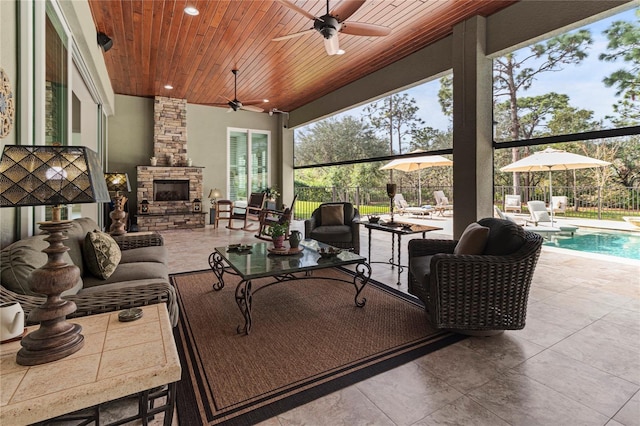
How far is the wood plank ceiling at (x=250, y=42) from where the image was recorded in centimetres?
393

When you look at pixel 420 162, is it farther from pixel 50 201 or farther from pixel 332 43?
pixel 50 201

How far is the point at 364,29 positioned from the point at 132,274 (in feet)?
11.1

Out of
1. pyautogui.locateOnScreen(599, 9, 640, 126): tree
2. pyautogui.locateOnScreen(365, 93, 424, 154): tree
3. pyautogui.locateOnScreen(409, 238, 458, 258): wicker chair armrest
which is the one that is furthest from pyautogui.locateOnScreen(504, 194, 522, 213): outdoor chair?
pyautogui.locateOnScreen(409, 238, 458, 258): wicker chair armrest

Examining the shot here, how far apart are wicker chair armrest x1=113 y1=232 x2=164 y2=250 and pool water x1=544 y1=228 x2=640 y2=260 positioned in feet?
21.2

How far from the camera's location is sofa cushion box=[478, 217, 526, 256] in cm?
235

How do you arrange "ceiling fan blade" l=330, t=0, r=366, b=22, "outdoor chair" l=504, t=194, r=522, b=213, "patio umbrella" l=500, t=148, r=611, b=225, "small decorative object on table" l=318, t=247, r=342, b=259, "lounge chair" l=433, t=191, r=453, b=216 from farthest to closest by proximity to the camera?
"lounge chair" l=433, t=191, r=453, b=216, "outdoor chair" l=504, t=194, r=522, b=213, "patio umbrella" l=500, t=148, r=611, b=225, "ceiling fan blade" l=330, t=0, r=366, b=22, "small decorative object on table" l=318, t=247, r=342, b=259

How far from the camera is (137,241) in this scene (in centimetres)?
342

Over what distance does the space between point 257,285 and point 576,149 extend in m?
4.75

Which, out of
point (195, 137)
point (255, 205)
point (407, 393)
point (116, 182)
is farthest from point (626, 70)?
point (195, 137)

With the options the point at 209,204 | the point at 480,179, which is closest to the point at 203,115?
the point at 209,204

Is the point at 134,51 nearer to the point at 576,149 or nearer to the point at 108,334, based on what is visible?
the point at 108,334

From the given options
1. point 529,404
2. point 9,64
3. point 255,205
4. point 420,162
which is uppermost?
point 420,162

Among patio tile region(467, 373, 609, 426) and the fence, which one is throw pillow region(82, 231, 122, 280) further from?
the fence

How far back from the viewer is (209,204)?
914 cm
